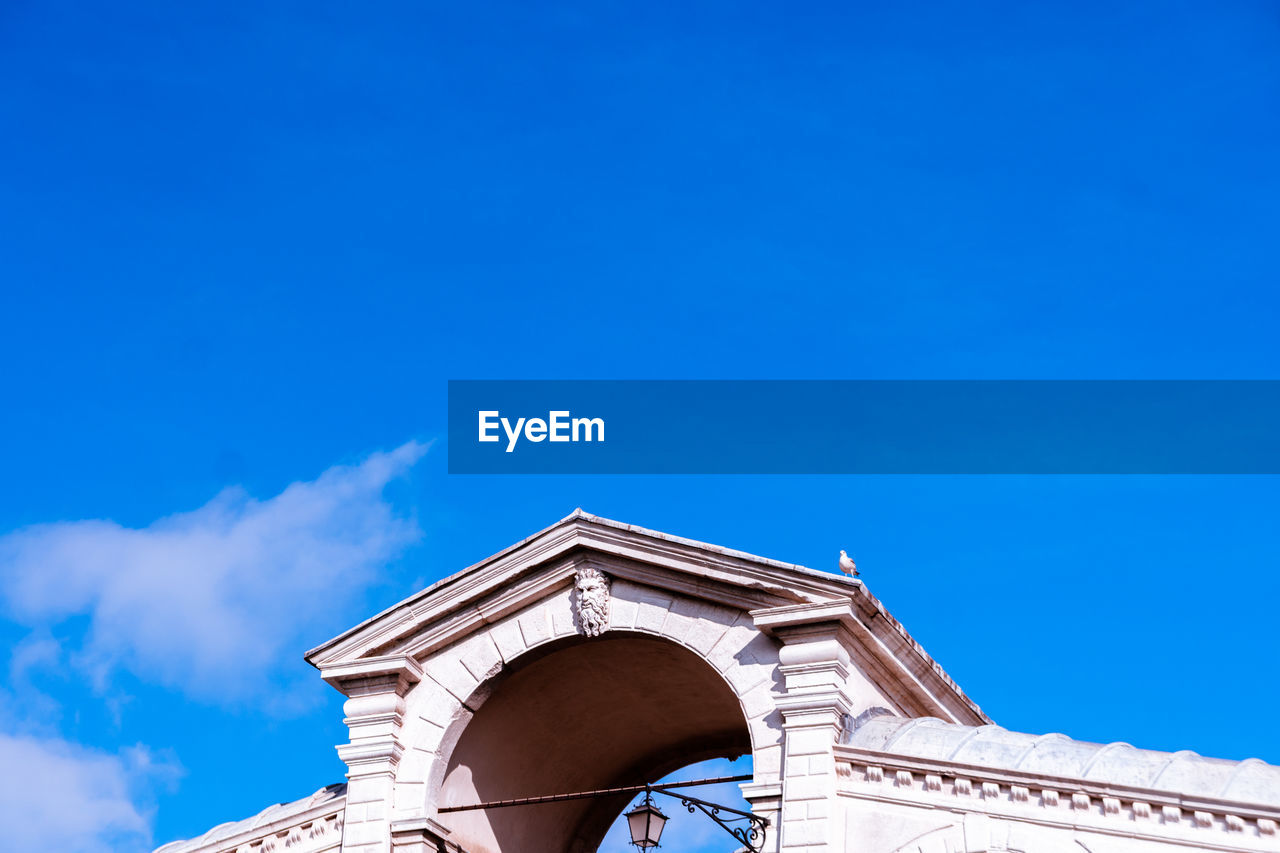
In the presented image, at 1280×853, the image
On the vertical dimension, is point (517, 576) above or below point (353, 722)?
above

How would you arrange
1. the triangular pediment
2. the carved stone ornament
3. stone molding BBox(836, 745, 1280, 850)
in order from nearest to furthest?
1. stone molding BBox(836, 745, 1280, 850)
2. the triangular pediment
3. the carved stone ornament

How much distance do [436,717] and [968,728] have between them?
707 centimetres

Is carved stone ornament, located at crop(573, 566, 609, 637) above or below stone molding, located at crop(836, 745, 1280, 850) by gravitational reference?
above

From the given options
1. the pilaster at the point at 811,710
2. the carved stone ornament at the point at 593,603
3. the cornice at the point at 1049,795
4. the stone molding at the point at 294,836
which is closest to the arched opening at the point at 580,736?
the carved stone ornament at the point at 593,603

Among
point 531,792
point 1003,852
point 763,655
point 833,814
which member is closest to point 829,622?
point 763,655

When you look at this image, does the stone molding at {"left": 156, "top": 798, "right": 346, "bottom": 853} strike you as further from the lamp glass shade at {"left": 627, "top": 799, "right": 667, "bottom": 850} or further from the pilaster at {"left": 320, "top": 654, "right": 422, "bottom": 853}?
the lamp glass shade at {"left": 627, "top": 799, "right": 667, "bottom": 850}

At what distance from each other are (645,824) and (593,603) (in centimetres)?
311

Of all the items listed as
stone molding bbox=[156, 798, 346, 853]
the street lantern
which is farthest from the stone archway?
the street lantern

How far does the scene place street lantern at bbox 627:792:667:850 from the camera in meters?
21.0

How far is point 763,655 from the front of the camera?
1944 cm

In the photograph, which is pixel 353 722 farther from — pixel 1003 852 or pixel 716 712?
pixel 1003 852

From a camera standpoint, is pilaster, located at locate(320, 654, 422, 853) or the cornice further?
Answer: pilaster, located at locate(320, 654, 422, 853)

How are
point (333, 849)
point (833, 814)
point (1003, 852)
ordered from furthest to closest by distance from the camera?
point (333, 849), point (833, 814), point (1003, 852)

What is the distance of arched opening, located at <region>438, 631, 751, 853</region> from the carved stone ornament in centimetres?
27
